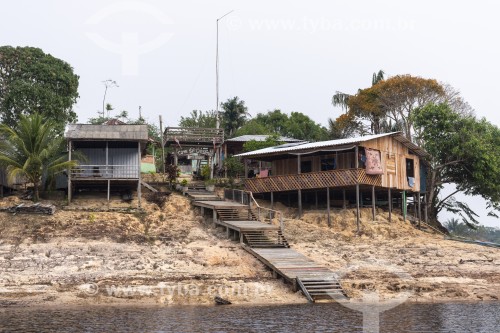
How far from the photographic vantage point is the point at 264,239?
34.6 meters

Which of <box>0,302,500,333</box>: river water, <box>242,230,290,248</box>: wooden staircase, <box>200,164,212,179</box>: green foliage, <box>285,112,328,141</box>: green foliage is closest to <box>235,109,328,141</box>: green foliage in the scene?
<box>285,112,328,141</box>: green foliage

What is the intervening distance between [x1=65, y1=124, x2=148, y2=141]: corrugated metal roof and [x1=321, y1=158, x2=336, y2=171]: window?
469 inches

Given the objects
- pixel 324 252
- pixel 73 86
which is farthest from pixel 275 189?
pixel 73 86

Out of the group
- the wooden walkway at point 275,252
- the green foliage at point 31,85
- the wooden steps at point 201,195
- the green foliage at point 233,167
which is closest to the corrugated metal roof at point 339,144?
the wooden steps at point 201,195

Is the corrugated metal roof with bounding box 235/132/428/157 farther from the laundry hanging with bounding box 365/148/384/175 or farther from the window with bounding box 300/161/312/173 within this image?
the window with bounding box 300/161/312/173

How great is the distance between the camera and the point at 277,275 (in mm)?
29703

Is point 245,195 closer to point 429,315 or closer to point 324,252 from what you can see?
point 324,252

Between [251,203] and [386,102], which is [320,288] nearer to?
[251,203]

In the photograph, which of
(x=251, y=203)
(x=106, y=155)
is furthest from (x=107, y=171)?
(x=251, y=203)

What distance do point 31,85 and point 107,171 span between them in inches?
545

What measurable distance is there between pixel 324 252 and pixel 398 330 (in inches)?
498

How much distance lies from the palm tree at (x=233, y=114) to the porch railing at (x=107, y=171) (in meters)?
30.0

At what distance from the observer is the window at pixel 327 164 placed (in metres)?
42.8

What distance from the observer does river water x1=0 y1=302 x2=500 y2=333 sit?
69.8 ft
